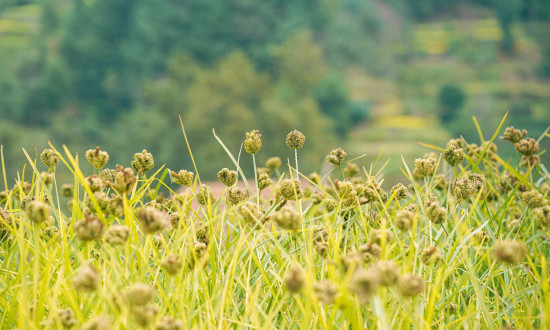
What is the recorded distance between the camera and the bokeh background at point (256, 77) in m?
37.6

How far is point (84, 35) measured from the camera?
52062mm

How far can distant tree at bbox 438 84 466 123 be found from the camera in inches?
2114

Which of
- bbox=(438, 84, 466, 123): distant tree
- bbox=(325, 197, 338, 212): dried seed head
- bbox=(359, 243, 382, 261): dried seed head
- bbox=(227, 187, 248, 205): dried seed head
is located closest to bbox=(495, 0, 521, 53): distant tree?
bbox=(438, 84, 466, 123): distant tree

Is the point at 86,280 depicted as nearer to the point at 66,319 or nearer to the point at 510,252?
the point at 66,319

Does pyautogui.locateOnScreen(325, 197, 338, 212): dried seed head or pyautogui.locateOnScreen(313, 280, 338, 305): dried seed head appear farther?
pyautogui.locateOnScreen(325, 197, 338, 212): dried seed head

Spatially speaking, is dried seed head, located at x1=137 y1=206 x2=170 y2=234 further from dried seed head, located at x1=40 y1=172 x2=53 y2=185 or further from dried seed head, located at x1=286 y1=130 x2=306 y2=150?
dried seed head, located at x1=40 y1=172 x2=53 y2=185

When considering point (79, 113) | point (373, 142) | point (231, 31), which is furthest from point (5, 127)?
point (373, 142)

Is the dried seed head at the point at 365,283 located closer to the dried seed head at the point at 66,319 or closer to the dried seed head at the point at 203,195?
the dried seed head at the point at 66,319

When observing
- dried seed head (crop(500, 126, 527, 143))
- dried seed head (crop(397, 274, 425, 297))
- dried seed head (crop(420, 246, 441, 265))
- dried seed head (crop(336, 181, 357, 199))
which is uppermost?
dried seed head (crop(500, 126, 527, 143))

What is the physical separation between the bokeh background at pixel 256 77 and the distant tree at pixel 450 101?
0.14 meters

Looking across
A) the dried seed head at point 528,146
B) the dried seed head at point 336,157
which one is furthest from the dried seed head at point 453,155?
the dried seed head at point 528,146

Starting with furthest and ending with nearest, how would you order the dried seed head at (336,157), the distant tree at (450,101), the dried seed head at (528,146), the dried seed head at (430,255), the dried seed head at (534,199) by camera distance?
the distant tree at (450,101) < the dried seed head at (528,146) < the dried seed head at (336,157) < the dried seed head at (534,199) < the dried seed head at (430,255)

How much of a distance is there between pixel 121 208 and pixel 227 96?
38200 millimetres

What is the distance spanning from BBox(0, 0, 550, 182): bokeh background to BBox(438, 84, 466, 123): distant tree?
5.3 inches
